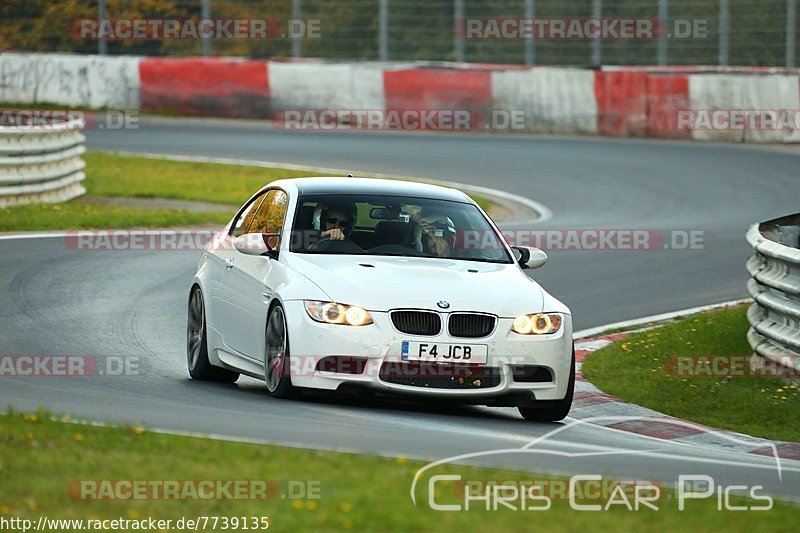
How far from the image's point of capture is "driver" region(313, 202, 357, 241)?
10141mm

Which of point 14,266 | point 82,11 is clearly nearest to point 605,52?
point 82,11

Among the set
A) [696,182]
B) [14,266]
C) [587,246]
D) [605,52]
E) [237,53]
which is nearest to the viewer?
[14,266]

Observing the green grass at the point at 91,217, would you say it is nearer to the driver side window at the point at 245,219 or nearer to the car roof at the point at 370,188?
the driver side window at the point at 245,219

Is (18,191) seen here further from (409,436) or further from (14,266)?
(409,436)

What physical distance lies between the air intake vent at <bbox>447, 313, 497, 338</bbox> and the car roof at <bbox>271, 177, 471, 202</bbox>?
154 centimetres

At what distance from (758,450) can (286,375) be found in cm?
283

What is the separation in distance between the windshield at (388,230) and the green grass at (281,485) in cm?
299

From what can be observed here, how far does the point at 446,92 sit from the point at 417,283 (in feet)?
64.4

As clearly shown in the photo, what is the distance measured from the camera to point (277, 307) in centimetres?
945

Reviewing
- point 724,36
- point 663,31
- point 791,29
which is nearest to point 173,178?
point 663,31

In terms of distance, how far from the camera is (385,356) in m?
9.02

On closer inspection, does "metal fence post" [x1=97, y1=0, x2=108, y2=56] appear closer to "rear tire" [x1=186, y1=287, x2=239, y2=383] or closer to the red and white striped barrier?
the red and white striped barrier

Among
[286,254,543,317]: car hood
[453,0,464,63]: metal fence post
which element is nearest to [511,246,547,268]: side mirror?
[286,254,543,317]: car hood

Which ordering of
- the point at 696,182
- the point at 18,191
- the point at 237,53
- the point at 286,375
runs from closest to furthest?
the point at 286,375
the point at 18,191
the point at 696,182
the point at 237,53
